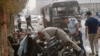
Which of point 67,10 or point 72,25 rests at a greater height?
point 72,25

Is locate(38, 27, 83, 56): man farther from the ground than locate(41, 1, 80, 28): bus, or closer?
farther from the ground

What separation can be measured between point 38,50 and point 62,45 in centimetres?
81

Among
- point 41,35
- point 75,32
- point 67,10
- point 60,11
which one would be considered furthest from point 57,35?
point 60,11

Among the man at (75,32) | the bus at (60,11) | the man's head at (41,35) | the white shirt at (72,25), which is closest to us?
the man's head at (41,35)

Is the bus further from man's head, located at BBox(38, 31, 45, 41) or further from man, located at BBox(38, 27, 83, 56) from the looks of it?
man's head, located at BBox(38, 31, 45, 41)

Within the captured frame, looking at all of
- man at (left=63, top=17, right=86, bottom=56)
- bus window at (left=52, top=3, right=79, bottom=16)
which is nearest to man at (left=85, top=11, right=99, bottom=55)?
man at (left=63, top=17, right=86, bottom=56)

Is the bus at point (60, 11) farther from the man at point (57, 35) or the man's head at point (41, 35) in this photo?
the man's head at point (41, 35)

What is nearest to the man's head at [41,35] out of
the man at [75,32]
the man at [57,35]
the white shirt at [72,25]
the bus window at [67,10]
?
the man at [57,35]

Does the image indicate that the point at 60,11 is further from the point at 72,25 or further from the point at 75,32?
the point at 75,32

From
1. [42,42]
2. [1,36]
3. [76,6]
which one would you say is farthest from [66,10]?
[1,36]

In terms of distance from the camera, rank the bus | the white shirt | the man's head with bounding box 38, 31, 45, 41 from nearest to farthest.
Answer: the man's head with bounding box 38, 31, 45, 41 < the white shirt < the bus

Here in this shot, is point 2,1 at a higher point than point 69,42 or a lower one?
higher

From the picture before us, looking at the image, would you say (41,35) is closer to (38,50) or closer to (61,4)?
(38,50)

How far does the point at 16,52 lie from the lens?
10.4 metres
